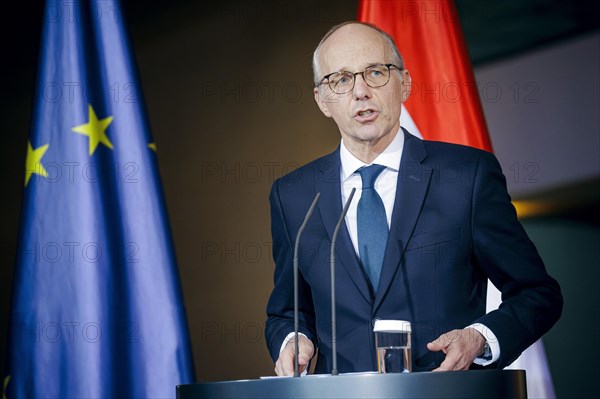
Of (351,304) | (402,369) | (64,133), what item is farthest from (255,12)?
(402,369)

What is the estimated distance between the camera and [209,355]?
11.8 ft

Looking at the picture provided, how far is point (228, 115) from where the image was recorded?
3.71m

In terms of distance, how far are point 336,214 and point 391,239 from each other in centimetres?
21

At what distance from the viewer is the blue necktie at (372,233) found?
231 cm

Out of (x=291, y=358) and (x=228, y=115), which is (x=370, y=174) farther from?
(x=228, y=115)

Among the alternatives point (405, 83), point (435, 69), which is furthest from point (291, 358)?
point (435, 69)

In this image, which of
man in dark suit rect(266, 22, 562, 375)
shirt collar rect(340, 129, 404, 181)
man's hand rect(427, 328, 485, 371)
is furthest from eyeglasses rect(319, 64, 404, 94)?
man's hand rect(427, 328, 485, 371)

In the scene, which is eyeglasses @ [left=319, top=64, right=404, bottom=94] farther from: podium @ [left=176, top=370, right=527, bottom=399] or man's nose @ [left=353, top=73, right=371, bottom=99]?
podium @ [left=176, top=370, right=527, bottom=399]

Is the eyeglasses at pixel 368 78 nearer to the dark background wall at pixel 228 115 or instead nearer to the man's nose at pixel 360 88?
the man's nose at pixel 360 88

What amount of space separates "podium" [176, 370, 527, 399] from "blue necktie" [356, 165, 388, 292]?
28.9 inches

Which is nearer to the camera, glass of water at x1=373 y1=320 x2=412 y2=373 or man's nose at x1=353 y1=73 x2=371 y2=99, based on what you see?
glass of water at x1=373 y1=320 x2=412 y2=373

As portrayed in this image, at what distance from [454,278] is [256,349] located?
154 centimetres

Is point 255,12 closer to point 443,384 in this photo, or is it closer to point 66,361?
point 66,361

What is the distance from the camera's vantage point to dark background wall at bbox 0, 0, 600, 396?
357 cm
